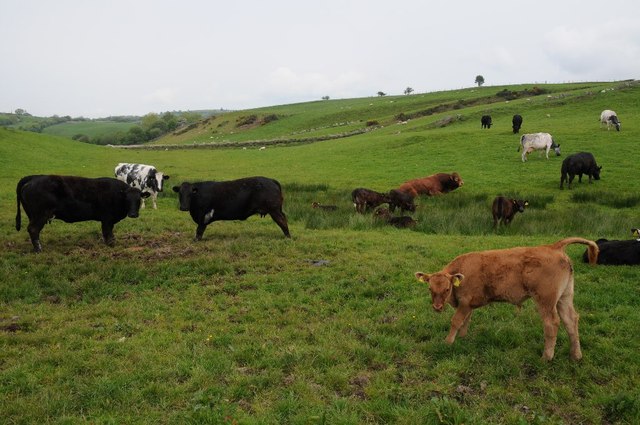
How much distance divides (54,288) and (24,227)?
6.02 m

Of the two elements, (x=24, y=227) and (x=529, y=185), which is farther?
(x=529, y=185)

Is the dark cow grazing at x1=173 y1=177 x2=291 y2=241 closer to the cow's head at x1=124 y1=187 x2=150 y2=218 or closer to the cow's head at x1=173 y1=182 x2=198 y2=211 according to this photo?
the cow's head at x1=173 y1=182 x2=198 y2=211

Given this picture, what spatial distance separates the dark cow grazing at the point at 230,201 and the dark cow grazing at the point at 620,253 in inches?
289

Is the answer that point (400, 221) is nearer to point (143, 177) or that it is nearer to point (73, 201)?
point (73, 201)

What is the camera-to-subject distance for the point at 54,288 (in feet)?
29.1

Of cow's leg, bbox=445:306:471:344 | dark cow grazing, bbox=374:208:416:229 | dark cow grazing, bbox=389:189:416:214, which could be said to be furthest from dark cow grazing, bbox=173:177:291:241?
cow's leg, bbox=445:306:471:344

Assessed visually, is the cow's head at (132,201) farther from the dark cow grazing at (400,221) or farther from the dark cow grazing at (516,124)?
the dark cow grazing at (516,124)

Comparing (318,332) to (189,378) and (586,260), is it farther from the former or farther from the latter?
(586,260)

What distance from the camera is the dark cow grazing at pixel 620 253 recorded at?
9453 mm

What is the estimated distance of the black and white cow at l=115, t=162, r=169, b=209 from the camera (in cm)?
1903

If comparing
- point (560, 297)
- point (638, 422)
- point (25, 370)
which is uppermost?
point (560, 297)

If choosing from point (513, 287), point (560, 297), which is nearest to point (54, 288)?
point (513, 287)

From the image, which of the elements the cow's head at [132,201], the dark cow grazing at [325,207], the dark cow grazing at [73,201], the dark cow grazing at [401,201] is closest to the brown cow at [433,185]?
the dark cow grazing at [401,201]

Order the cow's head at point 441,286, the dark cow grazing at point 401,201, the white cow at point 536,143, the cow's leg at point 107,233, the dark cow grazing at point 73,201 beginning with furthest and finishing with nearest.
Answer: the white cow at point 536,143 → the dark cow grazing at point 401,201 → the cow's leg at point 107,233 → the dark cow grazing at point 73,201 → the cow's head at point 441,286
